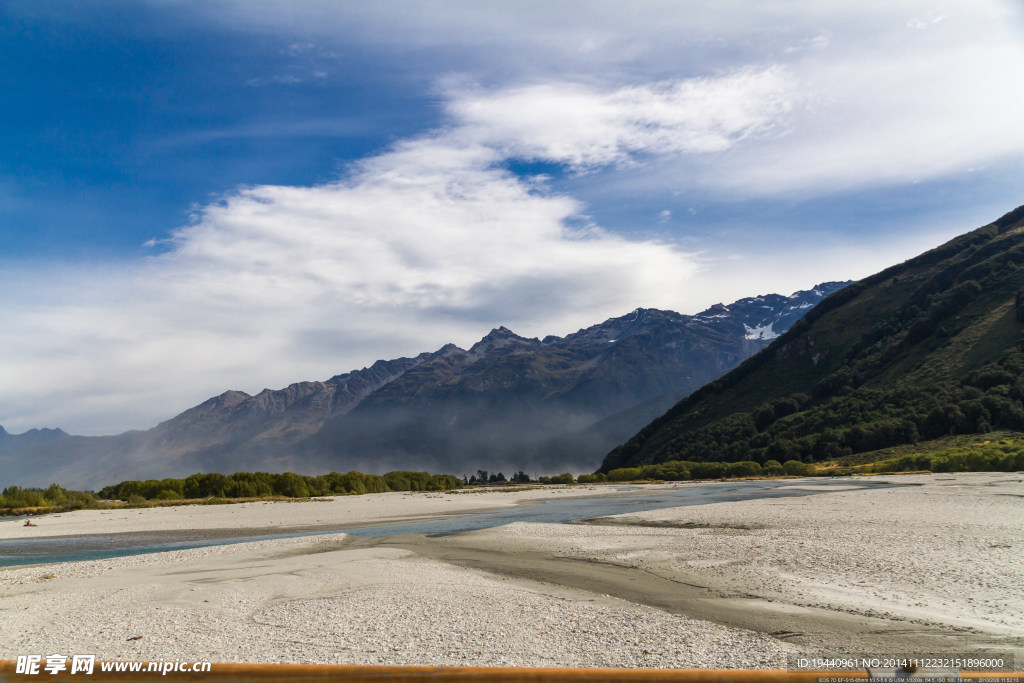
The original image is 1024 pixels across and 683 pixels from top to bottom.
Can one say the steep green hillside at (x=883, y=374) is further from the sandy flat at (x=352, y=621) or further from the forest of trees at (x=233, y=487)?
the sandy flat at (x=352, y=621)

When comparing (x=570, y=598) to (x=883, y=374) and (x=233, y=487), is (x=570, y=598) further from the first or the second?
(x=883, y=374)

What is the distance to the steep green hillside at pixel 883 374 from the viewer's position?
86.2 meters

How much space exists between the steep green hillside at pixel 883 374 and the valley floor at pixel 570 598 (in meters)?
74.2

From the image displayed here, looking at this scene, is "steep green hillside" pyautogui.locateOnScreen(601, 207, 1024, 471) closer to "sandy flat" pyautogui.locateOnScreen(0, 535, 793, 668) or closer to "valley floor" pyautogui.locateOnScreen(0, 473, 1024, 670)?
"valley floor" pyautogui.locateOnScreen(0, 473, 1024, 670)

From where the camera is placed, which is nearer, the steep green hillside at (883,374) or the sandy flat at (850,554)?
the sandy flat at (850,554)

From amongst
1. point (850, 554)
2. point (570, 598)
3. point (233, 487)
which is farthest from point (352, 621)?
point (233, 487)

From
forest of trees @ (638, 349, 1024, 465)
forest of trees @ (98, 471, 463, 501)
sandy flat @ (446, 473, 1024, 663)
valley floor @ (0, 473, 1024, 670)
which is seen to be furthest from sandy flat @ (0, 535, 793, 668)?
forest of trees @ (638, 349, 1024, 465)

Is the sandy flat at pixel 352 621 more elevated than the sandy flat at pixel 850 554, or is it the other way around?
the sandy flat at pixel 352 621

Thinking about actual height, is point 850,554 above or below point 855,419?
below

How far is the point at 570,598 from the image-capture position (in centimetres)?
1406

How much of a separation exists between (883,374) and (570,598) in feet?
418

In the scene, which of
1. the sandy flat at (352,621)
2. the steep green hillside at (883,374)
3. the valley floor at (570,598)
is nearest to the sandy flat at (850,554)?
the valley floor at (570,598)

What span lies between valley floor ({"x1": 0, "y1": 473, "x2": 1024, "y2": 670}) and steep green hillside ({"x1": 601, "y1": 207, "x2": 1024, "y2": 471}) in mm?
74240

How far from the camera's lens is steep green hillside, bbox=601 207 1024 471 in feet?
283
